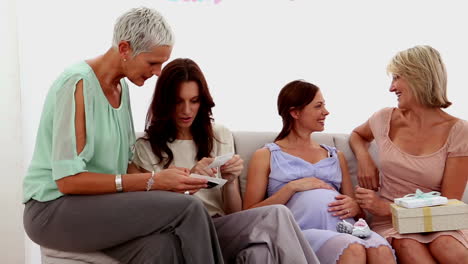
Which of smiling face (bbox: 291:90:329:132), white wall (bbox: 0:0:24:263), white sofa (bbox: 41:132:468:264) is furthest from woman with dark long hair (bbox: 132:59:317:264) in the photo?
white wall (bbox: 0:0:24:263)

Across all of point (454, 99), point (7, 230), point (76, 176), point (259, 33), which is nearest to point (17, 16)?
point (7, 230)

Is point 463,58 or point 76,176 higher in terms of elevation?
point 463,58

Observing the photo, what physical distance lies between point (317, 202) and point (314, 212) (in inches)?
1.9

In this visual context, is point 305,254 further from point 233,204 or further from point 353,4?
point 353,4

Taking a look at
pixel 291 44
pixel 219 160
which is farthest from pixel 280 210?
pixel 291 44

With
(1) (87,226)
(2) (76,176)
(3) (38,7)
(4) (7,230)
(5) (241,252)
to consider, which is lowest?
(4) (7,230)

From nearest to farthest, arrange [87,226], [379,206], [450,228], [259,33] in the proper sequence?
[87,226] < [450,228] < [379,206] < [259,33]

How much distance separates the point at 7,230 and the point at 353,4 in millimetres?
2535

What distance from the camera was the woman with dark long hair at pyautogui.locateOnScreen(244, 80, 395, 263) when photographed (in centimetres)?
247

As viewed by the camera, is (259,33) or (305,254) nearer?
(305,254)

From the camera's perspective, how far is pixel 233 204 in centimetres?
259

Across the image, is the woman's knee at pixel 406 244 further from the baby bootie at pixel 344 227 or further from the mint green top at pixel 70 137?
the mint green top at pixel 70 137

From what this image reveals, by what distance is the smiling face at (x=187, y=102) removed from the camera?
2.52m

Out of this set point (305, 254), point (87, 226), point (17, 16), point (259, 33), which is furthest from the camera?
point (259, 33)
